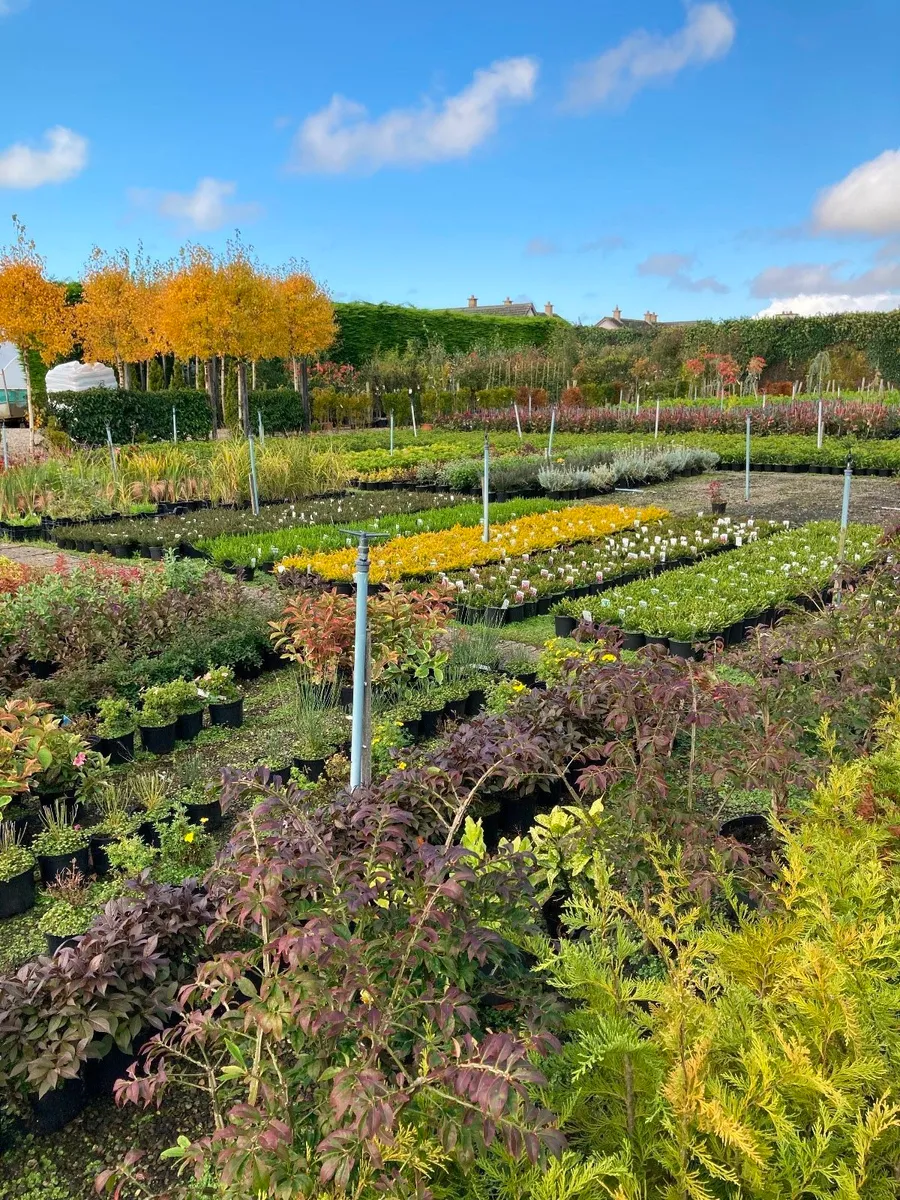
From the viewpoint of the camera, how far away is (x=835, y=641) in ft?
12.8

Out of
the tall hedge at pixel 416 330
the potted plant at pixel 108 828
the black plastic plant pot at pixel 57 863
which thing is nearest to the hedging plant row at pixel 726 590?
the potted plant at pixel 108 828

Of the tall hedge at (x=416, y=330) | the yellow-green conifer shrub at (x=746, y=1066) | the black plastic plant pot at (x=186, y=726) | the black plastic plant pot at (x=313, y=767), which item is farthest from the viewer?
the tall hedge at (x=416, y=330)

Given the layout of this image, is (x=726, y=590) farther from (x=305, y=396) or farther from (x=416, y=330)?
(x=416, y=330)

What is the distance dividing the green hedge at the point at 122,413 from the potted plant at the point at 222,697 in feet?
57.1

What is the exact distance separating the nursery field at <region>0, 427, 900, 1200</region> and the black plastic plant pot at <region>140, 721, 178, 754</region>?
0.7 inches

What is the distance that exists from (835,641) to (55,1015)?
131 inches

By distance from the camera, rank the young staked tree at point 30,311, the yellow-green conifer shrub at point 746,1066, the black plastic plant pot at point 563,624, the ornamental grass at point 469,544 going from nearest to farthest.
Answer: the yellow-green conifer shrub at point 746,1066, the black plastic plant pot at point 563,624, the ornamental grass at point 469,544, the young staked tree at point 30,311

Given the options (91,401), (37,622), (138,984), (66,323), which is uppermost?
(66,323)

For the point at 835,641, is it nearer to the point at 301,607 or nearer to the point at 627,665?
the point at 627,665

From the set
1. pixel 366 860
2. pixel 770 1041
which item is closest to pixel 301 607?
pixel 366 860

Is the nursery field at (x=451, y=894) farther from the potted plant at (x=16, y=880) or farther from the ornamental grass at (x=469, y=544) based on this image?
the ornamental grass at (x=469, y=544)

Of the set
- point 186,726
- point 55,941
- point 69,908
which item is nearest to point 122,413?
point 186,726

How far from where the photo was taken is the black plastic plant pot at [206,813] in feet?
12.6

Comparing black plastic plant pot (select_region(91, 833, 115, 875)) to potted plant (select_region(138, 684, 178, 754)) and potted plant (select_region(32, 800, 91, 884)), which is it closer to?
potted plant (select_region(32, 800, 91, 884))
